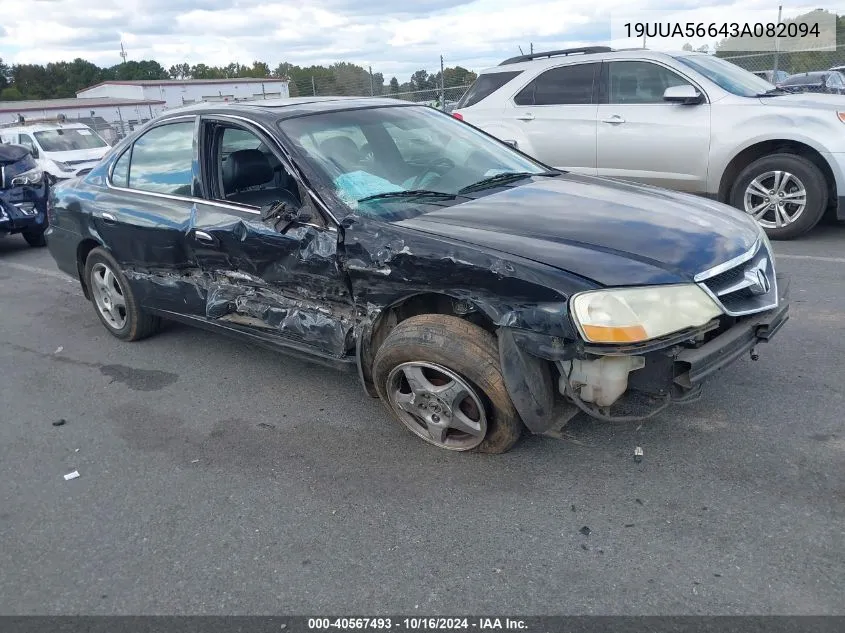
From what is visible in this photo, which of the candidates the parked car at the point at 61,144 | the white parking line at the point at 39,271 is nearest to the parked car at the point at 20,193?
the white parking line at the point at 39,271

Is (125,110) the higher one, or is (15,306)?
(125,110)

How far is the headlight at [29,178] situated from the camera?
29.3 feet

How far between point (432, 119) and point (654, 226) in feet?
6.21

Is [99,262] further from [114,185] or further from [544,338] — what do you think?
[544,338]

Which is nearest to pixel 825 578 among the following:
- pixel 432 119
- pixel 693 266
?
pixel 693 266

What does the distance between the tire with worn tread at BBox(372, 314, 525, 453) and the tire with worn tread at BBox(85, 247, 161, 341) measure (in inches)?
97.6

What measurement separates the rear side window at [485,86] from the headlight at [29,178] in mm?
5681

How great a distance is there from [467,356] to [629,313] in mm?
706

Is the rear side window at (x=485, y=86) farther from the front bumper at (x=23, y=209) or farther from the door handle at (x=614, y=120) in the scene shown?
the front bumper at (x=23, y=209)

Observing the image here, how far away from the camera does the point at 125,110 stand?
49.5 metres

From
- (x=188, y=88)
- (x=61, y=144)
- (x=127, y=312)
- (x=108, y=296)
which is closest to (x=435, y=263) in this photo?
(x=127, y=312)

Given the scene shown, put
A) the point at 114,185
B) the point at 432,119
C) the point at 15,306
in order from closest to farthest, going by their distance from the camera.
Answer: the point at 432,119, the point at 114,185, the point at 15,306

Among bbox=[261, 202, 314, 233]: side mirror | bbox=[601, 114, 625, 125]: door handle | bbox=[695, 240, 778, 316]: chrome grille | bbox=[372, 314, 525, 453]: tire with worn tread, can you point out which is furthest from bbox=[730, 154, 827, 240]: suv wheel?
bbox=[261, 202, 314, 233]: side mirror

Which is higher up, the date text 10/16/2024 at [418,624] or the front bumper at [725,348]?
the front bumper at [725,348]
